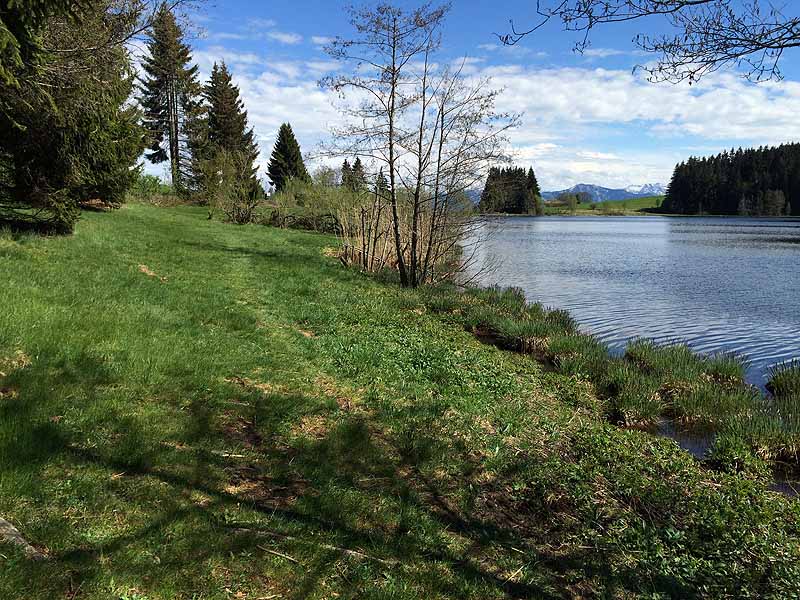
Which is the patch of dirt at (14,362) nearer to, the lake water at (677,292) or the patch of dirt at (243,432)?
the patch of dirt at (243,432)

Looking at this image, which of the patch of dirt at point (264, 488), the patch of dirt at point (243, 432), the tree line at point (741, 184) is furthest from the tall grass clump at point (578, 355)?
the tree line at point (741, 184)

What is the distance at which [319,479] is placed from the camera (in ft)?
13.7

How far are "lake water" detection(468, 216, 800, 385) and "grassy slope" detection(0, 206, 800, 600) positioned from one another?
6.11 meters

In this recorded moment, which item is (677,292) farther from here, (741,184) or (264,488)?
(741,184)

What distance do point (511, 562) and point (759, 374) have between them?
28.5ft

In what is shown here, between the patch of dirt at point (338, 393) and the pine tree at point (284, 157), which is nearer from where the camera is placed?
the patch of dirt at point (338, 393)

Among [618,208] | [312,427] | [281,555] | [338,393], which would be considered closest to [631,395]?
[338,393]

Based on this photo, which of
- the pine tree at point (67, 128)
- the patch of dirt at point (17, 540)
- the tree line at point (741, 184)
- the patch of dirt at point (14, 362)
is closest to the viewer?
the patch of dirt at point (17, 540)

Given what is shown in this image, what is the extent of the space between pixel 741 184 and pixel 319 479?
123559 millimetres

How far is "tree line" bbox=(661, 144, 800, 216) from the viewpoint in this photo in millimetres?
97812

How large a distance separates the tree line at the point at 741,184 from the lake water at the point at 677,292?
8126cm

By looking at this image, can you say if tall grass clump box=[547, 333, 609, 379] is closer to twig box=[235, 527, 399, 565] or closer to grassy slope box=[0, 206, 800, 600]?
grassy slope box=[0, 206, 800, 600]

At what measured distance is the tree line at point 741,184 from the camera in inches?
3851

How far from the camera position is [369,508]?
391 cm
